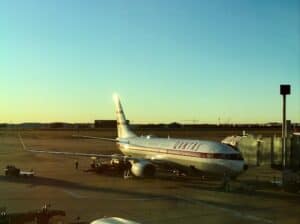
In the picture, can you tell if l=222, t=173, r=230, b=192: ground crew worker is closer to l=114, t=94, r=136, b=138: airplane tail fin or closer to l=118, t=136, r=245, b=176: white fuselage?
l=118, t=136, r=245, b=176: white fuselage

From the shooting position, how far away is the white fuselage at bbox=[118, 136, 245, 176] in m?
30.3

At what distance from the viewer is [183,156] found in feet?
111

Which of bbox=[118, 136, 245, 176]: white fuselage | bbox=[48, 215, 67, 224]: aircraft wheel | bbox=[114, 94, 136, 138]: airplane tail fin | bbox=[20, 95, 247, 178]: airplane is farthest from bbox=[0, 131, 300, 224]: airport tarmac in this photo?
bbox=[114, 94, 136, 138]: airplane tail fin

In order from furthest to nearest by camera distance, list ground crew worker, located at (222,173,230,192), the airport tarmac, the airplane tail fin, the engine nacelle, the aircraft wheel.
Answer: the airplane tail fin, the engine nacelle, ground crew worker, located at (222,173,230,192), the airport tarmac, the aircraft wheel

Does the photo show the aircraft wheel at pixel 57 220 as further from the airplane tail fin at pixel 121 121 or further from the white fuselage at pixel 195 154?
the airplane tail fin at pixel 121 121

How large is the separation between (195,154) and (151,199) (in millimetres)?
7391

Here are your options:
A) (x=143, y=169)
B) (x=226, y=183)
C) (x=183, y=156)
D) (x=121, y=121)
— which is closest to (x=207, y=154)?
(x=226, y=183)

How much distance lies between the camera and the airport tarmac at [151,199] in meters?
21.3

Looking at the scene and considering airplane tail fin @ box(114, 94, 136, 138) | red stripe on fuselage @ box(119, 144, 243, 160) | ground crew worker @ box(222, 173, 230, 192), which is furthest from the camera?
airplane tail fin @ box(114, 94, 136, 138)

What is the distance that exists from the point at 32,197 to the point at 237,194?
40.1 feet

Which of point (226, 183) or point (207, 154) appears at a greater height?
point (207, 154)

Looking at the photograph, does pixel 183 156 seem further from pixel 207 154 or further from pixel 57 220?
pixel 57 220

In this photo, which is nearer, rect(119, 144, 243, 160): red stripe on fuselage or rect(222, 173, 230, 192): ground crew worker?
rect(222, 173, 230, 192): ground crew worker

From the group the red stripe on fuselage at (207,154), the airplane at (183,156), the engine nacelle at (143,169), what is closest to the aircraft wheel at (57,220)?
the red stripe on fuselage at (207,154)
